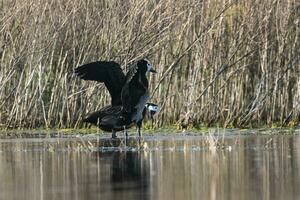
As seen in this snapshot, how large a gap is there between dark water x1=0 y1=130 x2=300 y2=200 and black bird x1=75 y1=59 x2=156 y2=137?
314 mm

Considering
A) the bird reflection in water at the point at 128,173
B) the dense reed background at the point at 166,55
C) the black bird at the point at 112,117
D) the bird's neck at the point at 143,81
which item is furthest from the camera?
the dense reed background at the point at 166,55

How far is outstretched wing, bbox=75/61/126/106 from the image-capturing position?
653 inches

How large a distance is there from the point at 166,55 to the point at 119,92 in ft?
6.02

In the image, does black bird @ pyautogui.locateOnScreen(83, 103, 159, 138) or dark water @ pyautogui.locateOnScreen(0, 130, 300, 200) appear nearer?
dark water @ pyautogui.locateOnScreen(0, 130, 300, 200)

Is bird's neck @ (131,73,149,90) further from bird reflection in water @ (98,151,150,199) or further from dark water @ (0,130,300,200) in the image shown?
bird reflection in water @ (98,151,150,199)

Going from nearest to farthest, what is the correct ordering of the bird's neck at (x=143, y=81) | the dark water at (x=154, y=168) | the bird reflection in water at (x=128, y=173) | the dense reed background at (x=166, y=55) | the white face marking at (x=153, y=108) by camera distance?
the dark water at (x=154, y=168)
the bird reflection in water at (x=128, y=173)
the bird's neck at (x=143, y=81)
the white face marking at (x=153, y=108)
the dense reed background at (x=166, y=55)

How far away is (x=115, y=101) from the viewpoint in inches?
667

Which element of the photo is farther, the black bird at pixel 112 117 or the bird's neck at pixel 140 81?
the black bird at pixel 112 117

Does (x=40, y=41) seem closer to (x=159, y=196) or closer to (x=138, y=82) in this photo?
(x=138, y=82)

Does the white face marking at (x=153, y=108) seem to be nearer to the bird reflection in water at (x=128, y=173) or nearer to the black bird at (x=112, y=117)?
the black bird at (x=112, y=117)

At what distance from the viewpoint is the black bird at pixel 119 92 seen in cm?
1622

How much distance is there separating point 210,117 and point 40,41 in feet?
10.0

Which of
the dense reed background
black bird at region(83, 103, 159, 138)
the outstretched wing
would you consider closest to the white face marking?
black bird at region(83, 103, 159, 138)

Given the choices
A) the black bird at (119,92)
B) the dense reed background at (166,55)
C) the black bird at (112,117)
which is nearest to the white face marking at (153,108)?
the black bird at (112,117)
